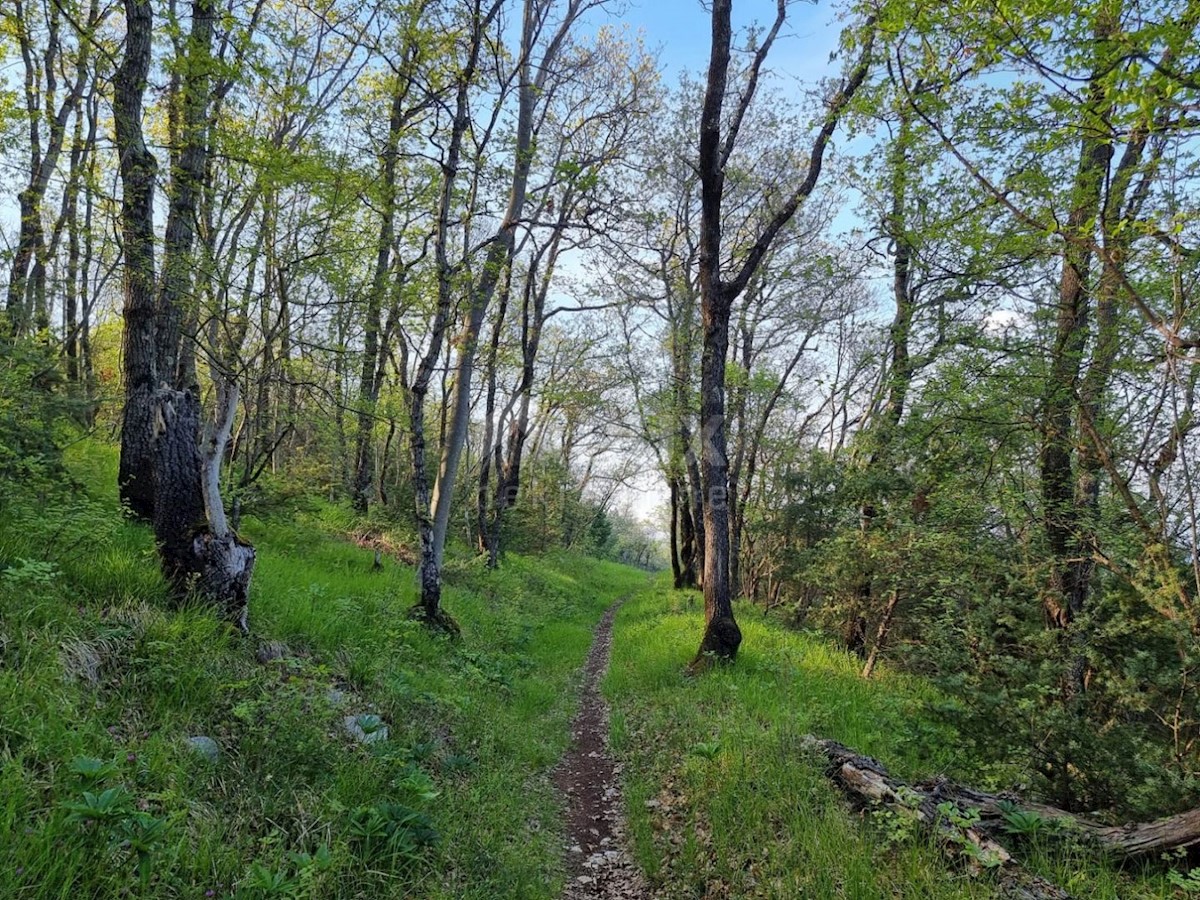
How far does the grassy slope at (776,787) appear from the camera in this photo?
11.2ft

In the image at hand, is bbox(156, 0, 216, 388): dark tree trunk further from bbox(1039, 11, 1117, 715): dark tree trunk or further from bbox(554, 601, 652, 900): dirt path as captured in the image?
bbox(1039, 11, 1117, 715): dark tree trunk

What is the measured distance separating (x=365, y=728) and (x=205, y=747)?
3.83 ft

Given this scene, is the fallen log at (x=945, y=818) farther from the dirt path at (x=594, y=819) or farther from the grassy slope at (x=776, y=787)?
the dirt path at (x=594, y=819)

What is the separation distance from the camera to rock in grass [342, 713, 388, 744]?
4.40m

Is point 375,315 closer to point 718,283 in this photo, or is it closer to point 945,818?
point 718,283

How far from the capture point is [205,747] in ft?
11.3

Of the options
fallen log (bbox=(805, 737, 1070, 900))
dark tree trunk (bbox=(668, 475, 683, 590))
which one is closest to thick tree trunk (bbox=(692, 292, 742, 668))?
fallen log (bbox=(805, 737, 1070, 900))

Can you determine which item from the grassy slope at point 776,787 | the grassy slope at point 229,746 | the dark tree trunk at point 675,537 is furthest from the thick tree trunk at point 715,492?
the dark tree trunk at point 675,537

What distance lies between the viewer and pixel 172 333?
22.6ft

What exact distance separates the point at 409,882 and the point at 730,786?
105 inches

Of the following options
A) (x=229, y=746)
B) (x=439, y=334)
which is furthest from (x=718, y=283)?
(x=229, y=746)

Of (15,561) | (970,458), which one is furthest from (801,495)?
(15,561)

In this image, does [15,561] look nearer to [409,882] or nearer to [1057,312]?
[409,882]

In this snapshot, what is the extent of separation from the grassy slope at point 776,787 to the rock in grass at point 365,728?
2.29 m
